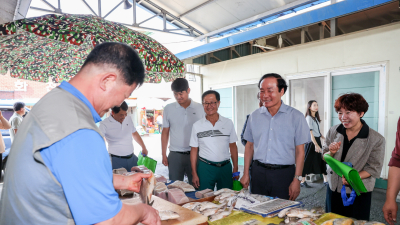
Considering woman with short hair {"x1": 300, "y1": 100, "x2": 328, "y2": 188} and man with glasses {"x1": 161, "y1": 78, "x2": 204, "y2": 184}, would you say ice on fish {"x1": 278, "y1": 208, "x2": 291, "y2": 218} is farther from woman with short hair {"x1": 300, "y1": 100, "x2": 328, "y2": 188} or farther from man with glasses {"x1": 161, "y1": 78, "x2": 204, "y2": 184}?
woman with short hair {"x1": 300, "y1": 100, "x2": 328, "y2": 188}

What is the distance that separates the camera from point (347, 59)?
5242mm

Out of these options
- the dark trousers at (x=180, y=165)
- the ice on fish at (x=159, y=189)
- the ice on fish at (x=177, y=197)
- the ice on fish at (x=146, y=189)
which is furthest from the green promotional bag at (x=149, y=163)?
the ice on fish at (x=146, y=189)

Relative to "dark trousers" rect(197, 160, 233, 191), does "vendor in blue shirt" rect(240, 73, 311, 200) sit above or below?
above

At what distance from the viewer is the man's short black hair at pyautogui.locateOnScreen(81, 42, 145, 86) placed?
3.19 ft

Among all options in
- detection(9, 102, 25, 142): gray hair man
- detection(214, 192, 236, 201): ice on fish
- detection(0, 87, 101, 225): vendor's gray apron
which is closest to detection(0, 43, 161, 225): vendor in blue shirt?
detection(0, 87, 101, 225): vendor's gray apron

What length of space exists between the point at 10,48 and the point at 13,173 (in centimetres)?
258

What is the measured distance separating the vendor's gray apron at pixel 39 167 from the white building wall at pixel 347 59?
18.3ft

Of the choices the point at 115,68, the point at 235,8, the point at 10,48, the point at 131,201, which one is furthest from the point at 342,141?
the point at 235,8

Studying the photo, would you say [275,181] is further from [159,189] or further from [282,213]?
[159,189]

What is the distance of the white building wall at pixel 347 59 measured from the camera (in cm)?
462

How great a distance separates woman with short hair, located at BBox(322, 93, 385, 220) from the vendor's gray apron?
7.66ft

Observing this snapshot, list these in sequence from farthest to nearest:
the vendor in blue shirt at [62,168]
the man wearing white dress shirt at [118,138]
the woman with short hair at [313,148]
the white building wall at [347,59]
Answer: the woman with short hair at [313,148] → the white building wall at [347,59] → the man wearing white dress shirt at [118,138] → the vendor in blue shirt at [62,168]

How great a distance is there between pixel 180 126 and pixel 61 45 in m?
1.99

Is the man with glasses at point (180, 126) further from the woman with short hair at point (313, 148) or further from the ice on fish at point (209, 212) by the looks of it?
the woman with short hair at point (313, 148)
